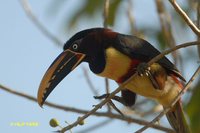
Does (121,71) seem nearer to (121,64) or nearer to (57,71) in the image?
(121,64)

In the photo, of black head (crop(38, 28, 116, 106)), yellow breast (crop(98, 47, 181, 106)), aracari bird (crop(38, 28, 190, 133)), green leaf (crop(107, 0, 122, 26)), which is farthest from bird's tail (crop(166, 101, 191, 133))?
green leaf (crop(107, 0, 122, 26))

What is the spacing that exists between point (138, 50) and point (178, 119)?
24.5 inches

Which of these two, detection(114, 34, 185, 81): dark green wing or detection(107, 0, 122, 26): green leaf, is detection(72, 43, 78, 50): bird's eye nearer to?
detection(114, 34, 185, 81): dark green wing

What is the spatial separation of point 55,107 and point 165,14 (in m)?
1.54

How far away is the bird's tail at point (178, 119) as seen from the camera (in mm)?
4748

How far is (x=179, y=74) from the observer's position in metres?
4.71

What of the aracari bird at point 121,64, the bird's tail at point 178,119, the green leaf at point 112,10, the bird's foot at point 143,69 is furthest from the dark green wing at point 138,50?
the green leaf at point 112,10

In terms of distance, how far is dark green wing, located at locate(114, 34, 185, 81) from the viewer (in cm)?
464

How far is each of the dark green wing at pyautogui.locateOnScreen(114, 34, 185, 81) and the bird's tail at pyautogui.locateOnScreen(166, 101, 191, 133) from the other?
0.86ft

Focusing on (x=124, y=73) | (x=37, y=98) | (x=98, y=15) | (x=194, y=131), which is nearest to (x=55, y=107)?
(x=37, y=98)

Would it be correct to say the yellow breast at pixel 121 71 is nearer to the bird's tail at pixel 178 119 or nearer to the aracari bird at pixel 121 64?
the aracari bird at pixel 121 64

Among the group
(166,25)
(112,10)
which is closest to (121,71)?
(166,25)

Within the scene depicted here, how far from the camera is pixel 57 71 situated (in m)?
4.44

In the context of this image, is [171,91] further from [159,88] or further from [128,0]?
[128,0]
